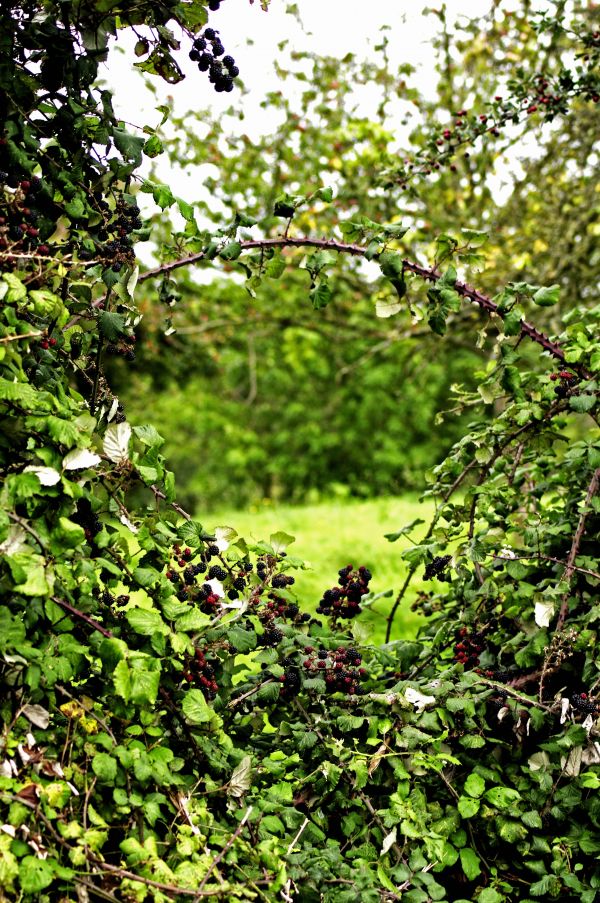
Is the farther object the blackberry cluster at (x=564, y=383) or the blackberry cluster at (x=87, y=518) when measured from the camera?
the blackberry cluster at (x=564, y=383)

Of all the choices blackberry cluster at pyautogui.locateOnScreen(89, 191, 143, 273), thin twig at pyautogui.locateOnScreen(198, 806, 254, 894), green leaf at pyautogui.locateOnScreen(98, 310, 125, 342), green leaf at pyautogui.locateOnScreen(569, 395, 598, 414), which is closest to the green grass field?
thin twig at pyautogui.locateOnScreen(198, 806, 254, 894)

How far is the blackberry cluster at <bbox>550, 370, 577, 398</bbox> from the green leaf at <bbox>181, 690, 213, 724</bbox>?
1.34m

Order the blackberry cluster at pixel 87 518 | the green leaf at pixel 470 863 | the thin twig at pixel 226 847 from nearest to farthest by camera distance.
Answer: the thin twig at pixel 226 847, the blackberry cluster at pixel 87 518, the green leaf at pixel 470 863

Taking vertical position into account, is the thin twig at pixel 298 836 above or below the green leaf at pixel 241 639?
below

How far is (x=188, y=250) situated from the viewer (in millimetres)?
2264

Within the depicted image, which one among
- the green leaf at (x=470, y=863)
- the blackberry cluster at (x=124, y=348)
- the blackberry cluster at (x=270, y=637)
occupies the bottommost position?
the green leaf at (x=470, y=863)

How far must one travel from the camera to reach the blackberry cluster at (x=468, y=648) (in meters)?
2.33

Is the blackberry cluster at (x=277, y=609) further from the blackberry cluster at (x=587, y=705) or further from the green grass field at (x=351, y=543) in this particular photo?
the blackberry cluster at (x=587, y=705)

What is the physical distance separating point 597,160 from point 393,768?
5784 millimetres

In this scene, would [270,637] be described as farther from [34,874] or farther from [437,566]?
[34,874]

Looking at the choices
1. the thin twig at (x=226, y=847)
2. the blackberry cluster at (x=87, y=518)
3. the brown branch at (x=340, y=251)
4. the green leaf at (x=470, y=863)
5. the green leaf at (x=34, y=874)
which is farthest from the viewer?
the brown branch at (x=340, y=251)

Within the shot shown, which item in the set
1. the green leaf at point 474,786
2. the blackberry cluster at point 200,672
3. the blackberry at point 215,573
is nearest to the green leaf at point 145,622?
the blackberry cluster at point 200,672

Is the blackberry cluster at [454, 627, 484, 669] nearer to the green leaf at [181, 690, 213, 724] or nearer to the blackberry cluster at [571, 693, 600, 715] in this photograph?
the blackberry cluster at [571, 693, 600, 715]

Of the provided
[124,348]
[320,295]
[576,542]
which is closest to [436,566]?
[576,542]
